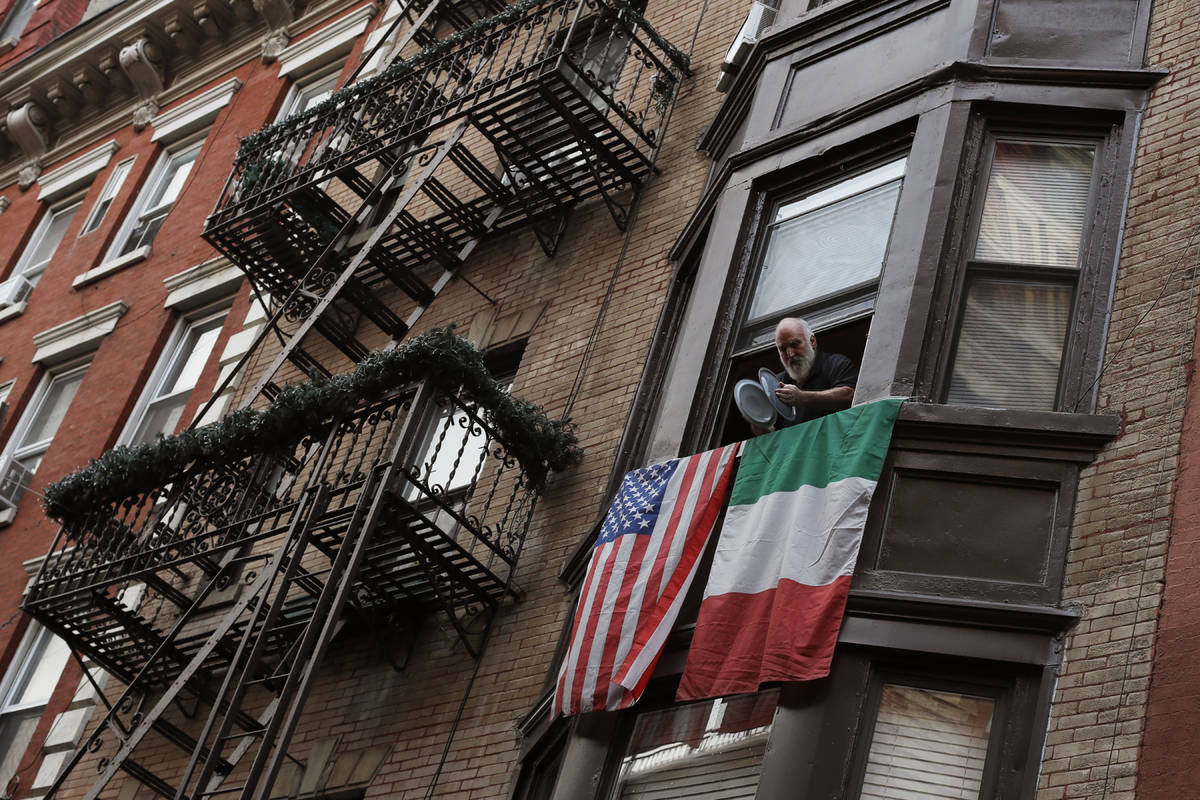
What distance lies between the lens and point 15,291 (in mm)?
22156

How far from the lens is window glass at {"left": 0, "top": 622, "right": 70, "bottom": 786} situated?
15406 mm

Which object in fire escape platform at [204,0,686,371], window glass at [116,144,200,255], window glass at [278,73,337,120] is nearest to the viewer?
fire escape platform at [204,0,686,371]

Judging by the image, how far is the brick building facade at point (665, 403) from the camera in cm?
779

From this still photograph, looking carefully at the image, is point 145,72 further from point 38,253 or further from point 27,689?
point 27,689

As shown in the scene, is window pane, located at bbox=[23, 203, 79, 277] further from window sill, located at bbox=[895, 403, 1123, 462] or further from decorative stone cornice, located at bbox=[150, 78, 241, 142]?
window sill, located at bbox=[895, 403, 1123, 462]

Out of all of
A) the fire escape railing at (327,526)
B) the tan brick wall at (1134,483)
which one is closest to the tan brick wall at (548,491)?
the fire escape railing at (327,526)

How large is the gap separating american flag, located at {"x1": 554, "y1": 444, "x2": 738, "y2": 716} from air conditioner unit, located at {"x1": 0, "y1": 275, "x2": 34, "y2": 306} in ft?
49.1

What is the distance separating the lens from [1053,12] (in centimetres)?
1046

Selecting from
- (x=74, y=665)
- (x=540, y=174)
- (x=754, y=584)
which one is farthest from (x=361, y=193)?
(x=754, y=584)

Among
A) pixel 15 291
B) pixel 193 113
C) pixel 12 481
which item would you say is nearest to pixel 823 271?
pixel 12 481

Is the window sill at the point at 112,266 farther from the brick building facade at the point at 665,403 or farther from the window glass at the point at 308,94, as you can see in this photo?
the window glass at the point at 308,94

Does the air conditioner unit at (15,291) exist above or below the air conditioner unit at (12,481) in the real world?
above

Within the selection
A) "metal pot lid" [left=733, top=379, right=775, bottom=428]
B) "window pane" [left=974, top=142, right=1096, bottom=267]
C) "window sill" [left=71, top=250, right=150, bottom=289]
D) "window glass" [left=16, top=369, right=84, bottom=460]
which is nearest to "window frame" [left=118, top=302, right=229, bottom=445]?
"window glass" [left=16, top=369, right=84, bottom=460]

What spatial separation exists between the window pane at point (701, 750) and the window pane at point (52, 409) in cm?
1267
